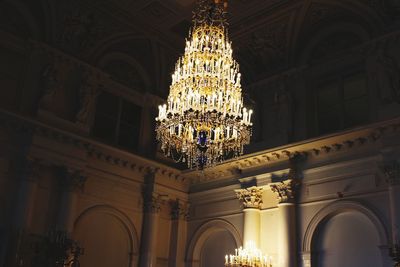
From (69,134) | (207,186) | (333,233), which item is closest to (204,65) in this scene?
(69,134)

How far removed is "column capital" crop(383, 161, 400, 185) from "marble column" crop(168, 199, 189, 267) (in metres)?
6.64

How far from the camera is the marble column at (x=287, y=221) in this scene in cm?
1214

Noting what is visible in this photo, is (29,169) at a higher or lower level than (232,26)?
lower

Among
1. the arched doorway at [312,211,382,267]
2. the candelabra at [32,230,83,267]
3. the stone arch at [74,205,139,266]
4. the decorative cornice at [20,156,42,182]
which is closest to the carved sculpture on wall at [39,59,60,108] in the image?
the decorative cornice at [20,156,42,182]

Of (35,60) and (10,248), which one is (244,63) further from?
(10,248)

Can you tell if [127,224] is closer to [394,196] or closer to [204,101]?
[204,101]

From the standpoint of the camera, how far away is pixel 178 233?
15070 mm

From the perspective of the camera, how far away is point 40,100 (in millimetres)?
12602

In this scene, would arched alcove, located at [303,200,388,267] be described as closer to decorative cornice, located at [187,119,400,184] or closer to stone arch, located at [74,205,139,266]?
decorative cornice, located at [187,119,400,184]

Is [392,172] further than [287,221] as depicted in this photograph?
No

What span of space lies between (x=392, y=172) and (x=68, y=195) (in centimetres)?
780

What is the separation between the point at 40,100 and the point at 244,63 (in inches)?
242

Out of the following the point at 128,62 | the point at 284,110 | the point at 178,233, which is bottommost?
the point at 178,233

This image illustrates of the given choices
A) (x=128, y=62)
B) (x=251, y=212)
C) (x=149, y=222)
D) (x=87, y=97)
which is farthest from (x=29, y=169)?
(x=251, y=212)
